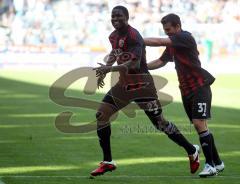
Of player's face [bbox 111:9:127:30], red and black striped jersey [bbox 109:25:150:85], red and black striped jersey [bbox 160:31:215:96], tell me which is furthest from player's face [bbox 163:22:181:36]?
player's face [bbox 111:9:127:30]

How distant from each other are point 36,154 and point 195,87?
3.02 metres

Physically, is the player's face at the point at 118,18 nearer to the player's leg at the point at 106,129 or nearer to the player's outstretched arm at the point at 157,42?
the player's outstretched arm at the point at 157,42

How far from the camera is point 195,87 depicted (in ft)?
31.3

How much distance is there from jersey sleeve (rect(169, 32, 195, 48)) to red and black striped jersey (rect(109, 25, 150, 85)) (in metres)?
0.38

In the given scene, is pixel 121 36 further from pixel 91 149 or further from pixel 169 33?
pixel 91 149

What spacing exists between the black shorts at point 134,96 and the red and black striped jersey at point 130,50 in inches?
6.8


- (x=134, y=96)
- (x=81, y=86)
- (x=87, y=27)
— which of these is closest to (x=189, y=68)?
(x=134, y=96)

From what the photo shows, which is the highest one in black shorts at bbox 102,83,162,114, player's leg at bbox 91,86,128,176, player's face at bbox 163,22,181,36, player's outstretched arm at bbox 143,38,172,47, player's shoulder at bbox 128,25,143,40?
player's face at bbox 163,22,181,36

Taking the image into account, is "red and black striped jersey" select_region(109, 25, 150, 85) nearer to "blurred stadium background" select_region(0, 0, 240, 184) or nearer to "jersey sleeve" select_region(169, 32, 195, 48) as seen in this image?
"jersey sleeve" select_region(169, 32, 195, 48)

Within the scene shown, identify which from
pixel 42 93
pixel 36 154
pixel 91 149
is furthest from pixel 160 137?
pixel 42 93

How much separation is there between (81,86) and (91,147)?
524 inches

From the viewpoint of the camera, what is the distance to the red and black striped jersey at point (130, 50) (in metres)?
9.18

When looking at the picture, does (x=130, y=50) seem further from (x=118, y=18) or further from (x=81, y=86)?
(x=81, y=86)

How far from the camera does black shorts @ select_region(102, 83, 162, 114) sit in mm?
9547
